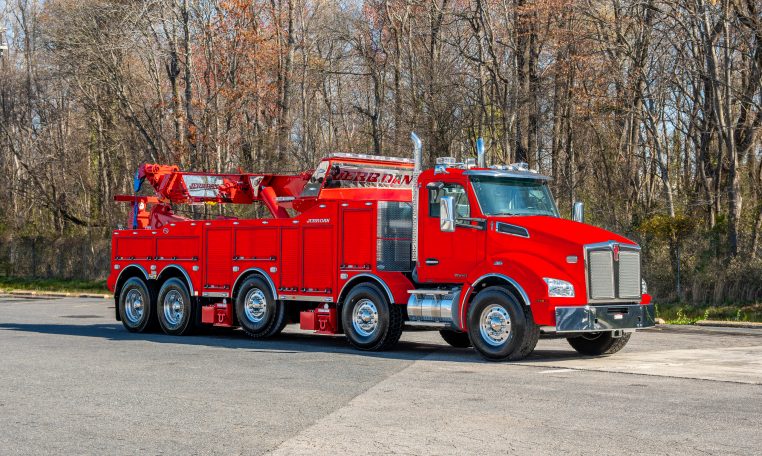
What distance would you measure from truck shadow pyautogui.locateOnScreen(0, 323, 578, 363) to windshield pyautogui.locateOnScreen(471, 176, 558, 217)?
237 cm

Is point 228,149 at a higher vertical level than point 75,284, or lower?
higher

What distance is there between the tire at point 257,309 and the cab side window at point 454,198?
4.15 m

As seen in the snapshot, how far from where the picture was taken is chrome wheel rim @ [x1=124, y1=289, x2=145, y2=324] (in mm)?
21898

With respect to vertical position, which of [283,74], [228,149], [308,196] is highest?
[283,74]

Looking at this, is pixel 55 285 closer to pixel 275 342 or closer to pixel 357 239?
pixel 275 342

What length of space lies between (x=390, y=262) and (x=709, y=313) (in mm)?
11540

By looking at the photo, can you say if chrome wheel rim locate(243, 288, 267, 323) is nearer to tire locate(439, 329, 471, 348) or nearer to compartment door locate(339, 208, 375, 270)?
compartment door locate(339, 208, 375, 270)

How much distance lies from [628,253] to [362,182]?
5.54 meters

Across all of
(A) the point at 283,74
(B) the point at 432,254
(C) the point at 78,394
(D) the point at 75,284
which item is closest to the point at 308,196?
(B) the point at 432,254

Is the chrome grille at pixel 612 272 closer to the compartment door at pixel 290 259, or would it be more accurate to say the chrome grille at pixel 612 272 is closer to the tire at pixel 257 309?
the compartment door at pixel 290 259

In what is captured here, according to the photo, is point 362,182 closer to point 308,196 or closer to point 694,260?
point 308,196

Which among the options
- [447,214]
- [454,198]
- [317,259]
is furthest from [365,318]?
[454,198]

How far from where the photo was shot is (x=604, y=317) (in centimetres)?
1514

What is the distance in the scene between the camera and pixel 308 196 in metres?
18.9
